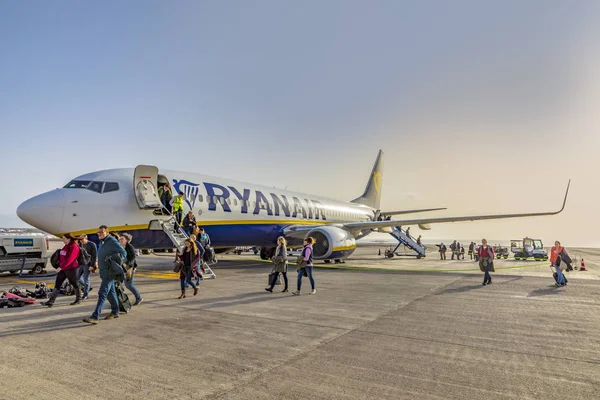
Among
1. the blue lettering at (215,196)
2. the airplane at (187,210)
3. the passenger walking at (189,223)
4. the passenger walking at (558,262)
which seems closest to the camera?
the airplane at (187,210)

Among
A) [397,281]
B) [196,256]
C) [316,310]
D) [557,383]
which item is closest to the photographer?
[557,383]

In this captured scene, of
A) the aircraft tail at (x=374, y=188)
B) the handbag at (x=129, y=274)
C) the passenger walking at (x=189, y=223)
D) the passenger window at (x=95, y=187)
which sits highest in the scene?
the aircraft tail at (x=374, y=188)

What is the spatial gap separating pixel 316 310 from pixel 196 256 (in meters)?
3.45

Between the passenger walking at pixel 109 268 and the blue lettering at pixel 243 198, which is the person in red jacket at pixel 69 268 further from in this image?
the blue lettering at pixel 243 198

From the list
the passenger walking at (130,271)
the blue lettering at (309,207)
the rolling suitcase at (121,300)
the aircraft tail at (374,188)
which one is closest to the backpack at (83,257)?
the passenger walking at (130,271)

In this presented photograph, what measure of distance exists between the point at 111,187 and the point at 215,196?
4.16m

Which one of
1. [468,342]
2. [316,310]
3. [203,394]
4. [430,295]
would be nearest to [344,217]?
[430,295]

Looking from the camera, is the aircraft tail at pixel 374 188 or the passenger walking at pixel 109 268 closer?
the passenger walking at pixel 109 268

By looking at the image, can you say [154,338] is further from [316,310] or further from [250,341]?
[316,310]

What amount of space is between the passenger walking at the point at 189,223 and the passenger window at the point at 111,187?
8.51 feet

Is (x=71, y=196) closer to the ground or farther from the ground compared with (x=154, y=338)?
farther from the ground

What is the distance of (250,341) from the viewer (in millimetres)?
5574

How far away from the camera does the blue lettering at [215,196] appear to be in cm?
1566

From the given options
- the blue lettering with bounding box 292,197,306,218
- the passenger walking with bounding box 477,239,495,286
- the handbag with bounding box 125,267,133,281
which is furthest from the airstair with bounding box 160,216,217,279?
the passenger walking with bounding box 477,239,495,286
